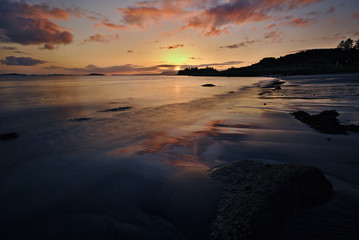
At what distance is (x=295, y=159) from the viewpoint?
4809 mm

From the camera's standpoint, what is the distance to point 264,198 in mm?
2828

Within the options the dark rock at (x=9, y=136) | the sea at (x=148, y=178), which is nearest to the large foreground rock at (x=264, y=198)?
the sea at (x=148, y=178)

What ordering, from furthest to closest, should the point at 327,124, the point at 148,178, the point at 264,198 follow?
the point at 327,124, the point at 148,178, the point at 264,198

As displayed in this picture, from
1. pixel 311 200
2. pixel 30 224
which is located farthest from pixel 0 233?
pixel 311 200

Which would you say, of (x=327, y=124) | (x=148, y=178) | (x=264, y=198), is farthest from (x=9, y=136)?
(x=327, y=124)

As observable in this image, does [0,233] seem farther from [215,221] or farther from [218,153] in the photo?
[218,153]

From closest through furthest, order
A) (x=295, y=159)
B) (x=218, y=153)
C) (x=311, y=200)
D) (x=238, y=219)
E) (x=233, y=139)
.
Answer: (x=238, y=219)
(x=311, y=200)
(x=295, y=159)
(x=218, y=153)
(x=233, y=139)

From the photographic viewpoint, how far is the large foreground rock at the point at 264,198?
2.49 metres

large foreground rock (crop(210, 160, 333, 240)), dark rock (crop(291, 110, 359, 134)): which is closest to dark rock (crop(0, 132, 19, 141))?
large foreground rock (crop(210, 160, 333, 240))

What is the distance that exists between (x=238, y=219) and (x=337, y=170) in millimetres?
3305

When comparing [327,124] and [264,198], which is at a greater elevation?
[264,198]

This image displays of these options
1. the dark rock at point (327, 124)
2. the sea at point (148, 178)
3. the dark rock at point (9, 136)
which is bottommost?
the dark rock at point (9, 136)

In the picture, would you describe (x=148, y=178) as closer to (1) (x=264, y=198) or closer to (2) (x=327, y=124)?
(1) (x=264, y=198)

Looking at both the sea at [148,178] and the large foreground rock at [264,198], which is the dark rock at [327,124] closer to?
the sea at [148,178]
